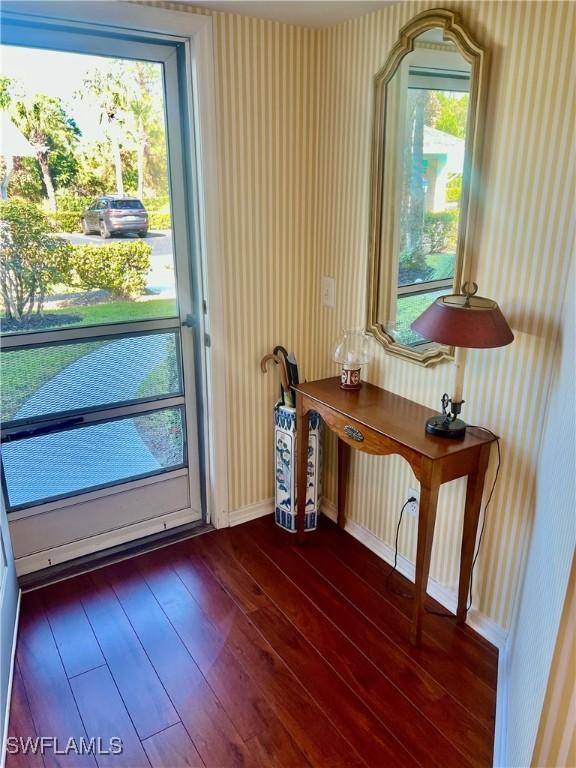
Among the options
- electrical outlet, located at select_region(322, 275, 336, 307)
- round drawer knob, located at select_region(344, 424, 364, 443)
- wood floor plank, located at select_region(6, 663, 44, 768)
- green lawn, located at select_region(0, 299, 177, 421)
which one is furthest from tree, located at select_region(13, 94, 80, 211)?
wood floor plank, located at select_region(6, 663, 44, 768)

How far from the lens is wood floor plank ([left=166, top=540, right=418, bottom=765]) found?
5.86ft

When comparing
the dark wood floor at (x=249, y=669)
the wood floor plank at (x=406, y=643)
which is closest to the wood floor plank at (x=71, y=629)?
the dark wood floor at (x=249, y=669)

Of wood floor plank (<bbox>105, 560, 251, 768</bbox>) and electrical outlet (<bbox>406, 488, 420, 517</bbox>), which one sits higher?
electrical outlet (<bbox>406, 488, 420, 517</bbox>)

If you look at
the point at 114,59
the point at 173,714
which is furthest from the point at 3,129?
the point at 173,714

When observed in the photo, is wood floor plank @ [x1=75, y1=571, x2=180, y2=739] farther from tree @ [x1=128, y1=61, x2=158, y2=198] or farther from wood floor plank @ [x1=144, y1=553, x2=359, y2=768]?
tree @ [x1=128, y1=61, x2=158, y2=198]


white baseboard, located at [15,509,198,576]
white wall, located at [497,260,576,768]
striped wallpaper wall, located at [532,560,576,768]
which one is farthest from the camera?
white baseboard, located at [15,509,198,576]

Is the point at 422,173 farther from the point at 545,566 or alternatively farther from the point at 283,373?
the point at 545,566

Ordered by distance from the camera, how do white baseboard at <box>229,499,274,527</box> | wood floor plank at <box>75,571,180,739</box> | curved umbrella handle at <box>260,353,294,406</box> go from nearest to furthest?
1. wood floor plank at <box>75,571,180,739</box>
2. curved umbrella handle at <box>260,353,294,406</box>
3. white baseboard at <box>229,499,274,527</box>

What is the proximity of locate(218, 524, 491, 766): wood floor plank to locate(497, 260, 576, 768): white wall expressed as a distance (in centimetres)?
13

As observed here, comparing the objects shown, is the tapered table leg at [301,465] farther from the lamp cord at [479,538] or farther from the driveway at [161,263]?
the driveway at [161,263]

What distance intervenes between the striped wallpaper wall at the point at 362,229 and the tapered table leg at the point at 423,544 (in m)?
0.27

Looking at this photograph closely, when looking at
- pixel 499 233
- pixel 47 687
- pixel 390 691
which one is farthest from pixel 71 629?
pixel 499 233

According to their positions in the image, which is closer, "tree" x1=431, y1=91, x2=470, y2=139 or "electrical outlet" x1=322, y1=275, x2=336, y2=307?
"tree" x1=431, y1=91, x2=470, y2=139

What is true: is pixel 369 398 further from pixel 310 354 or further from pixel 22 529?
pixel 22 529
